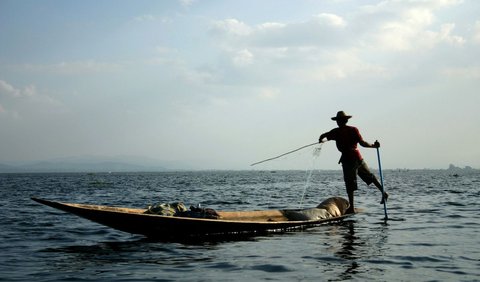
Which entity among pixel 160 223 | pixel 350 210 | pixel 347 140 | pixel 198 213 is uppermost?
pixel 347 140

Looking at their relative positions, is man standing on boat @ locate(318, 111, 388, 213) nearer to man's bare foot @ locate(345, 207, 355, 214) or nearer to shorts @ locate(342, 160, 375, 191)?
shorts @ locate(342, 160, 375, 191)

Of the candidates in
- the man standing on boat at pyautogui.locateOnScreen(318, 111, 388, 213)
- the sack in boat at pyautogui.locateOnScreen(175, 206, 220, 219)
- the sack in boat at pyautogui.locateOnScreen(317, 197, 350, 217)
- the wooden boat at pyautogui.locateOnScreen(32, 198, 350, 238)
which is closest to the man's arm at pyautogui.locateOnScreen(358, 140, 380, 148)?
the man standing on boat at pyautogui.locateOnScreen(318, 111, 388, 213)

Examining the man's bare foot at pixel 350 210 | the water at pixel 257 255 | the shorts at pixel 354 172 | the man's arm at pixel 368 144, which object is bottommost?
the water at pixel 257 255

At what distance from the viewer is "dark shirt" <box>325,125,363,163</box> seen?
1451cm

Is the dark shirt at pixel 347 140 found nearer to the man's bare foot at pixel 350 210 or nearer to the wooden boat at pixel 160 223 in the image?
the man's bare foot at pixel 350 210

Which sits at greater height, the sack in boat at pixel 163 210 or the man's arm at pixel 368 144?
the man's arm at pixel 368 144

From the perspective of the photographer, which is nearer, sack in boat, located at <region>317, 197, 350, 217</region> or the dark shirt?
the dark shirt

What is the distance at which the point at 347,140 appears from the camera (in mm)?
14555

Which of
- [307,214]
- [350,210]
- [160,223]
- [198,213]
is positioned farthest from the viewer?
[350,210]

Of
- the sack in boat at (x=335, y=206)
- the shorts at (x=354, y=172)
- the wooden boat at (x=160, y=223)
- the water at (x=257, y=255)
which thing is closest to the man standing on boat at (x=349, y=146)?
the shorts at (x=354, y=172)

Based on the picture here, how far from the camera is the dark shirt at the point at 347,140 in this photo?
14.5m

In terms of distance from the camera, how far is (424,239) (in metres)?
10.7

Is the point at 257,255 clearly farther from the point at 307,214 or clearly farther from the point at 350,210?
the point at 350,210

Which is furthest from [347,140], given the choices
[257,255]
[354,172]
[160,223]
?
[160,223]
